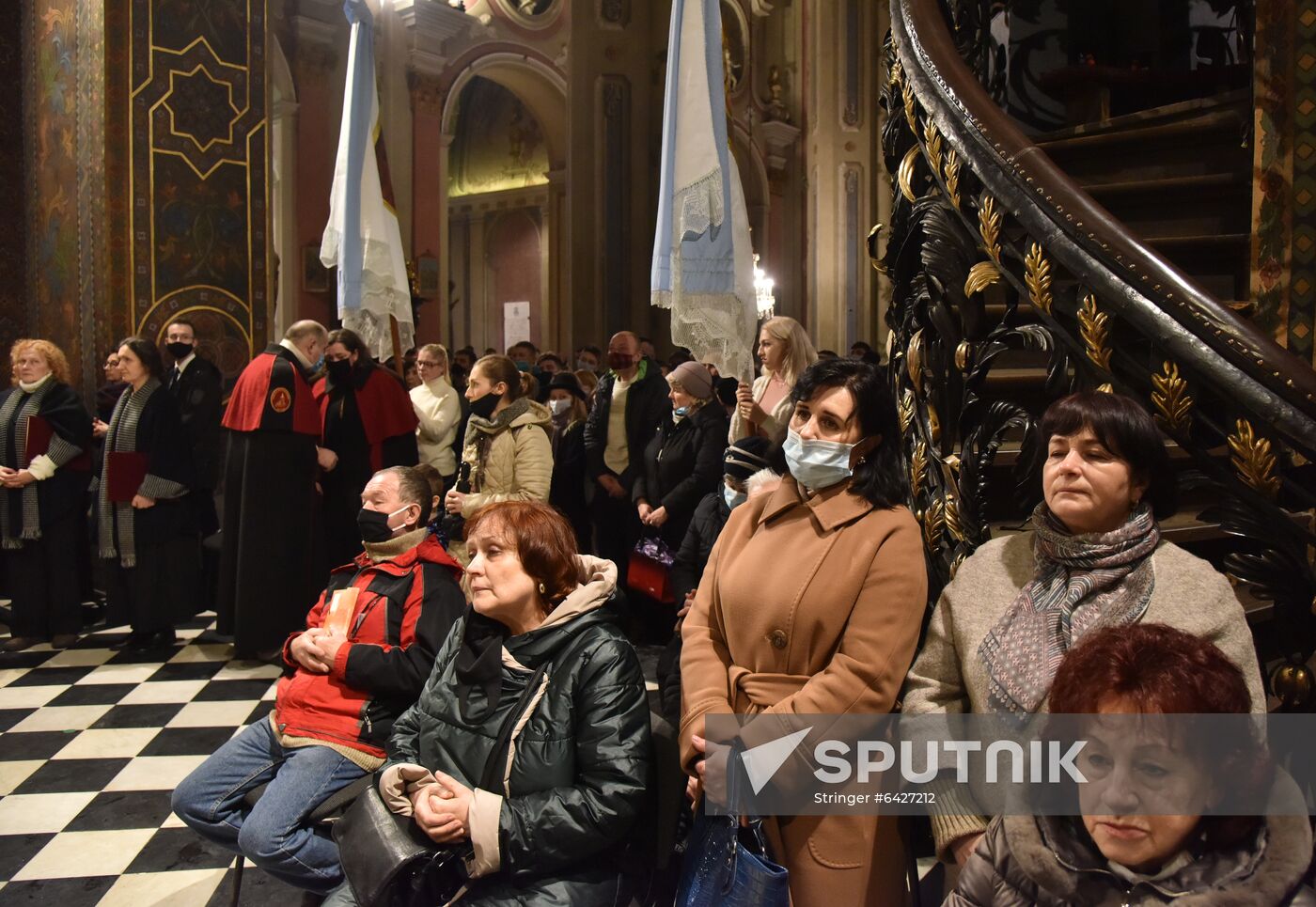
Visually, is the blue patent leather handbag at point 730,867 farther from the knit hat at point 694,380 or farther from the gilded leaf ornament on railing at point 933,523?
the knit hat at point 694,380

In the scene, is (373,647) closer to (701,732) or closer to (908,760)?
(701,732)

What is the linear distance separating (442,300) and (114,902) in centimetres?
1051

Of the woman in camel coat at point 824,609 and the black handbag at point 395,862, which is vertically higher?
the woman in camel coat at point 824,609

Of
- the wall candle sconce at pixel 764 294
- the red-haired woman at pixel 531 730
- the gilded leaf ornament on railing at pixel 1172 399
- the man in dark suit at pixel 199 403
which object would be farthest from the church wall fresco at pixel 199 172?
the wall candle sconce at pixel 764 294

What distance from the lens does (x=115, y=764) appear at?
4.15 metres

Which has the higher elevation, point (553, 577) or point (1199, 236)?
point (1199, 236)

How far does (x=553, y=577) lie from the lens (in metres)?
2.49

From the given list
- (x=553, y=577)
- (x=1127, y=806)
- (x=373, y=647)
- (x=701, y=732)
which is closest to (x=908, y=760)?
(x=701, y=732)

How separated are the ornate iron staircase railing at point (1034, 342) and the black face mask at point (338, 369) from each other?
364 cm

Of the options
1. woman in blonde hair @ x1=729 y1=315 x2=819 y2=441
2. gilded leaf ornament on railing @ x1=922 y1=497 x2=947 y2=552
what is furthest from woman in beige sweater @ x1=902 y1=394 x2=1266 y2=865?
woman in blonde hair @ x1=729 y1=315 x2=819 y2=441

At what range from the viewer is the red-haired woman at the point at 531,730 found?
219 centimetres

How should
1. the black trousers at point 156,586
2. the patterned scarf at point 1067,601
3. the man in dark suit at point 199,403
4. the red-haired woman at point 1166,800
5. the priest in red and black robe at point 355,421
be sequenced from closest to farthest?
the red-haired woman at point 1166,800
the patterned scarf at point 1067,601
the priest in red and black robe at point 355,421
the black trousers at point 156,586
the man in dark suit at point 199,403

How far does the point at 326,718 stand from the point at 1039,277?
210 centimetres

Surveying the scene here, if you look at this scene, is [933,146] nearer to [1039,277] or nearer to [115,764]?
[1039,277]
